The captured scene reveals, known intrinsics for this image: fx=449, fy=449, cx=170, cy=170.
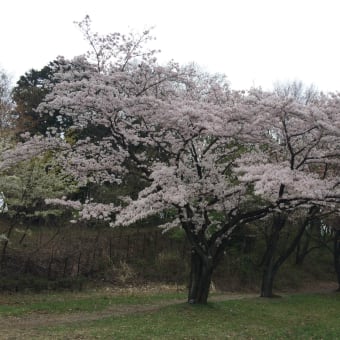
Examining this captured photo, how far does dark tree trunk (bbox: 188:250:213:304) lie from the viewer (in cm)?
1222

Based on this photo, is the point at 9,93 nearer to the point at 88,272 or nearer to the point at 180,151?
the point at 88,272

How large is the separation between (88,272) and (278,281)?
1017 centimetres

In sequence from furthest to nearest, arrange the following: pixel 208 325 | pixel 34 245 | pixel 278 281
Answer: pixel 278 281 → pixel 34 245 → pixel 208 325

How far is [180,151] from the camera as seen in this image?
11.9 metres

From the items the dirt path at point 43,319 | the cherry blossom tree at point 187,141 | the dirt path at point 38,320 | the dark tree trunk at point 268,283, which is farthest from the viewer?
the dark tree trunk at point 268,283

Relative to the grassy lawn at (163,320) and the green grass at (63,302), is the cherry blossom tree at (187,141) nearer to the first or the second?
the grassy lawn at (163,320)

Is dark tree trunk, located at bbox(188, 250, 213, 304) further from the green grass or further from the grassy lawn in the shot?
the green grass

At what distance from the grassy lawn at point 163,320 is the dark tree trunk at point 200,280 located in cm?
38

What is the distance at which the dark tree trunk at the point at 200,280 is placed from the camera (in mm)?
12219

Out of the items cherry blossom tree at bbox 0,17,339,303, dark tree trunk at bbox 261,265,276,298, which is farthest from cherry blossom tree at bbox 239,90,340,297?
dark tree trunk at bbox 261,265,276,298

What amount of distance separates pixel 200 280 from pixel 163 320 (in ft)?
8.78

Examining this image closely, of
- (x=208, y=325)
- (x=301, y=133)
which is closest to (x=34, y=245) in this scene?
(x=208, y=325)

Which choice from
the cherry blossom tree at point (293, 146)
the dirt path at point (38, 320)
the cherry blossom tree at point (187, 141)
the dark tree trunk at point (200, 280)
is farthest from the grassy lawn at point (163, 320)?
the cherry blossom tree at point (293, 146)

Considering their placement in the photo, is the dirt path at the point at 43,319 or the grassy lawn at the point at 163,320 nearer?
the grassy lawn at the point at 163,320
